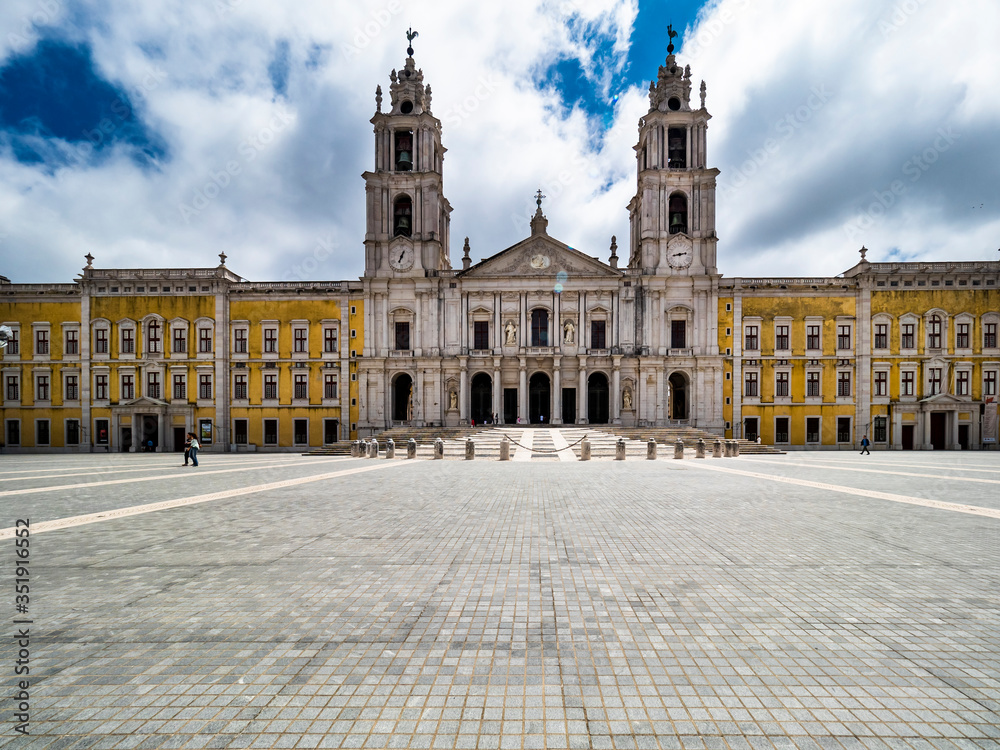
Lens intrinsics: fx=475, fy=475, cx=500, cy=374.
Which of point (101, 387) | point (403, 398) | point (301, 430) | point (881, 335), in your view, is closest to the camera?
point (881, 335)

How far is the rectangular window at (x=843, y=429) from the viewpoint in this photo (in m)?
33.5

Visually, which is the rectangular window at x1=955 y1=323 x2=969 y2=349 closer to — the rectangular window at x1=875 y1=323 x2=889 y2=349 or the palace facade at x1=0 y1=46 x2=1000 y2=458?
the palace facade at x1=0 y1=46 x2=1000 y2=458

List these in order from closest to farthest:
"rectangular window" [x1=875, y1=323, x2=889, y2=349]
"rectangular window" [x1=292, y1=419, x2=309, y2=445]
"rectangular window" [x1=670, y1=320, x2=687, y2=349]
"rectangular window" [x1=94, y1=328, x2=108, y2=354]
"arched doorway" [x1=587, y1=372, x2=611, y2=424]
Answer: "rectangular window" [x1=875, y1=323, x2=889, y2=349], "rectangular window" [x1=94, y1=328, x2=108, y2=354], "rectangular window" [x1=292, y1=419, x2=309, y2=445], "rectangular window" [x1=670, y1=320, x2=687, y2=349], "arched doorway" [x1=587, y1=372, x2=611, y2=424]

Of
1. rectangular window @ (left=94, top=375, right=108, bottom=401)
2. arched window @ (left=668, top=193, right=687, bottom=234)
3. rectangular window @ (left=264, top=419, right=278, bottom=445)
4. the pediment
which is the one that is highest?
arched window @ (left=668, top=193, right=687, bottom=234)

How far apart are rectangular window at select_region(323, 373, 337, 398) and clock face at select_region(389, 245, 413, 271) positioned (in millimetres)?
9587

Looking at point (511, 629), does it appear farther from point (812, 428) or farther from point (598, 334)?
point (812, 428)

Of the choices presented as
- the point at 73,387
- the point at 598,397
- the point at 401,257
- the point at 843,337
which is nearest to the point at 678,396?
the point at 598,397

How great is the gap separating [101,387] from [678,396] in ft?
141

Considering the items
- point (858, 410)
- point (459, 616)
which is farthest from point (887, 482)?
point (858, 410)

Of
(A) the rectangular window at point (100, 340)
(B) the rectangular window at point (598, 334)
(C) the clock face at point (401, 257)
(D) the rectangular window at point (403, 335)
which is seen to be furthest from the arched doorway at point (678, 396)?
(A) the rectangular window at point (100, 340)

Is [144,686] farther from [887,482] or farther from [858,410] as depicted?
[858,410]

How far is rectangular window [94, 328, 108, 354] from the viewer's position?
34.5m

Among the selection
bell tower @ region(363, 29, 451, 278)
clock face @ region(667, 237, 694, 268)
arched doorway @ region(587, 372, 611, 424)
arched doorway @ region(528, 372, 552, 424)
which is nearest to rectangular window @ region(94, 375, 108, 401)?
bell tower @ region(363, 29, 451, 278)

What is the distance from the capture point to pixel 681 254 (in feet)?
117
